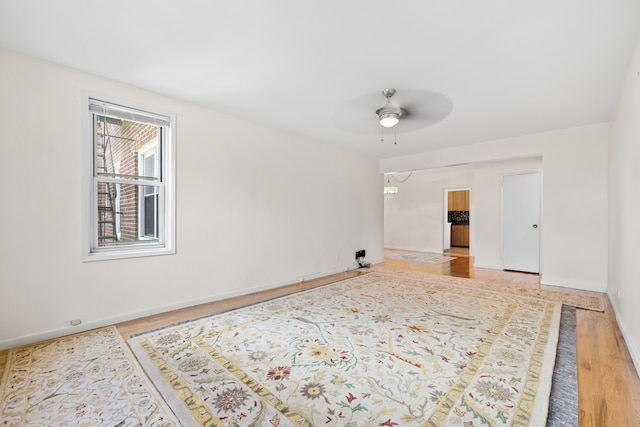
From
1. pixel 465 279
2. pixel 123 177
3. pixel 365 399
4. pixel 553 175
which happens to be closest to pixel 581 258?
pixel 553 175

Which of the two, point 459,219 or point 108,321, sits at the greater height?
point 459,219

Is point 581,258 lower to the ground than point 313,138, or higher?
lower

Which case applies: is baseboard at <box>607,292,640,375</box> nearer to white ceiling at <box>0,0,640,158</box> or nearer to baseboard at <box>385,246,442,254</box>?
white ceiling at <box>0,0,640,158</box>

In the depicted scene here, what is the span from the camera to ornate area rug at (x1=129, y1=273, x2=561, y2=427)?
5.16ft

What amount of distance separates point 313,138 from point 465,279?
3.62 m

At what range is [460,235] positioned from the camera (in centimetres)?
984

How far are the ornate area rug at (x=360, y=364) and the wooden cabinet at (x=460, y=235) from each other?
6632 millimetres

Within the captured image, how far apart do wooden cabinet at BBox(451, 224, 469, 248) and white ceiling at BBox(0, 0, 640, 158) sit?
21.9 feet

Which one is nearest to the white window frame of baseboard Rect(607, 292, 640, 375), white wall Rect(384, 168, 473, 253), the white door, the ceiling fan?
the ceiling fan

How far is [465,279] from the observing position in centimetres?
486

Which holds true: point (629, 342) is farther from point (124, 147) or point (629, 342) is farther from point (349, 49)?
point (124, 147)

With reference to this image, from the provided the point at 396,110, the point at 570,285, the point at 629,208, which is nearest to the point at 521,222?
the point at 570,285

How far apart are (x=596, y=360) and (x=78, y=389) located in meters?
3.68

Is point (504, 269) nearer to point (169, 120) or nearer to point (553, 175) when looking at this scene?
point (553, 175)
